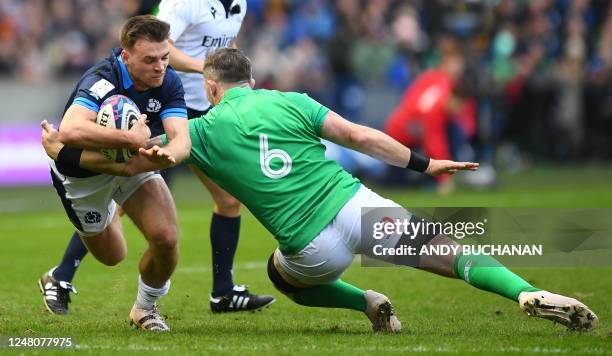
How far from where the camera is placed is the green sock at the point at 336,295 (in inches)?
289

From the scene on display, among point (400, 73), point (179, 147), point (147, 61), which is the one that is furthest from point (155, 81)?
point (400, 73)

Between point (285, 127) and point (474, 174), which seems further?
point (474, 174)

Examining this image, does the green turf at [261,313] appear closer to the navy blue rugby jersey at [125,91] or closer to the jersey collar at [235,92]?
the navy blue rugby jersey at [125,91]

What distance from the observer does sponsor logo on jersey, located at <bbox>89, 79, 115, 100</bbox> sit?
7.01 metres

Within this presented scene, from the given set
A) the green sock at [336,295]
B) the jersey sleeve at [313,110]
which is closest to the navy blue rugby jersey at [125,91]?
the jersey sleeve at [313,110]

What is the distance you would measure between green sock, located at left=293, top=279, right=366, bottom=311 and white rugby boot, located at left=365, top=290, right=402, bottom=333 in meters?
0.07

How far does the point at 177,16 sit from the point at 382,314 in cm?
301

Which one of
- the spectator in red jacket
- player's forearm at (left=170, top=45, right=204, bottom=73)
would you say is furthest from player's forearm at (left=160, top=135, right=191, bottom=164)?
the spectator in red jacket

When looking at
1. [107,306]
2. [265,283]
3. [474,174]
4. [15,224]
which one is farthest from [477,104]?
[107,306]

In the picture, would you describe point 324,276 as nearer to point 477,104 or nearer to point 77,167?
point 77,167

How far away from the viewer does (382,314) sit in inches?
285

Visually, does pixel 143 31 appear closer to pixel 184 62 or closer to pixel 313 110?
pixel 313 110

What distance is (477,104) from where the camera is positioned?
21188mm

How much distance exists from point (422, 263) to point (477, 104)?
48.0 feet
